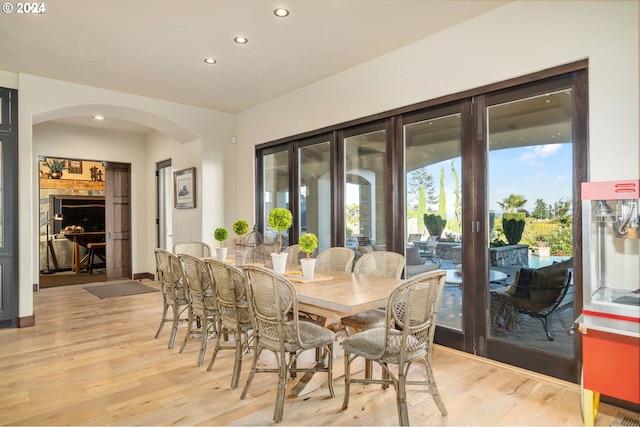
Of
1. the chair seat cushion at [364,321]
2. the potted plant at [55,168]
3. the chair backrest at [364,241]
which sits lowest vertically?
the chair seat cushion at [364,321]

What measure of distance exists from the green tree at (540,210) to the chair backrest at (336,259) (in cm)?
158

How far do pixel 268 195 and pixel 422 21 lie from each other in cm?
342

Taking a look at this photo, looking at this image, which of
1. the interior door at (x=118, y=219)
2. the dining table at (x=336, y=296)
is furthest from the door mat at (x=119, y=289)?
the dining table at (x=336, y=296)

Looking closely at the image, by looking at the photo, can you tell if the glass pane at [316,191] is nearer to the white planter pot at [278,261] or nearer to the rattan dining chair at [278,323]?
the white planter pot at [278,261]

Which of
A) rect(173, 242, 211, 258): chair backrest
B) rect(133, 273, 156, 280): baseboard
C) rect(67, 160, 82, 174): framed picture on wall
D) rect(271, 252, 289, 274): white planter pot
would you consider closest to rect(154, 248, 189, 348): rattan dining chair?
rect(173, 242, 211, 258): chair backrest

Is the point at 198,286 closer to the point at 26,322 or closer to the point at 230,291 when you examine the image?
the point at 230,291

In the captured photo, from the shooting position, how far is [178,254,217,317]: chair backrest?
313 centimetres

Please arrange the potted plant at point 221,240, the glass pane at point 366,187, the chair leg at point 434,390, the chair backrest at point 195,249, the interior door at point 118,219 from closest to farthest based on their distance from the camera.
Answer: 1. the chair leg at point 434,390
2. the potted plant at point 221,240
3. the glass pane at point 366,187
4. the chair backrest at point 195,249
5. the interior door at point 118,219

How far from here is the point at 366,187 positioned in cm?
435

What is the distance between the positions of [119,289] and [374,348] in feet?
19.0

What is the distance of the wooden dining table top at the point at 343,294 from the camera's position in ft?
7.08

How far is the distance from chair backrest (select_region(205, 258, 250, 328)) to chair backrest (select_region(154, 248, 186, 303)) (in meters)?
0.83

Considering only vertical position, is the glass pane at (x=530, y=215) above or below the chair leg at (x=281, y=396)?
above

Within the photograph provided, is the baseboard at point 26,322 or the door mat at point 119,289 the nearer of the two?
the baseboard at point 26,322
